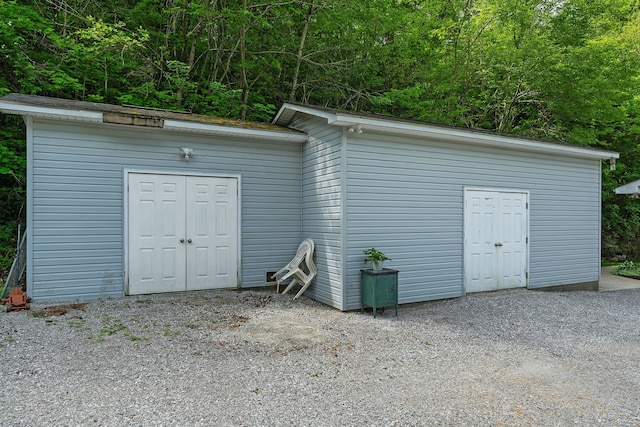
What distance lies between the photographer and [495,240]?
6.91 m

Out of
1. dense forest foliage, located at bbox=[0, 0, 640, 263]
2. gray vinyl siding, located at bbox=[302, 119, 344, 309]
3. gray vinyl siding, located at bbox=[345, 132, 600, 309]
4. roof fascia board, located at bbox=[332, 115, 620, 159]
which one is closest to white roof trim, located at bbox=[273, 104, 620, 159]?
roof fascia board, located at bbox=[332, 115, 620, 159]

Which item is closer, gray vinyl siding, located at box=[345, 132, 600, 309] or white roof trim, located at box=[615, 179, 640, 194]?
gray vinyl siding, located at box=[345, 132, 600, 309]

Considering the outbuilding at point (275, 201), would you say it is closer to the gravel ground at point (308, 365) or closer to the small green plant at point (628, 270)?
the gravel ground at point (308, 365)

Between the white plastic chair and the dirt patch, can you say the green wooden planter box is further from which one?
the dirt patch

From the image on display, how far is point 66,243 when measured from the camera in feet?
17.8

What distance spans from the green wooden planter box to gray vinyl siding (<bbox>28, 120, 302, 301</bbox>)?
6.89 ft

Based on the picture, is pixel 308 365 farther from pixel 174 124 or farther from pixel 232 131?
pixel 174 124

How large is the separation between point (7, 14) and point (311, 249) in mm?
7125

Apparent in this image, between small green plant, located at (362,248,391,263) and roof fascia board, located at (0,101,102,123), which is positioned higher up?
roof fascia board, located at (0,101,102,123)

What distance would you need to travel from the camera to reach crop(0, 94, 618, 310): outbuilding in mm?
5414

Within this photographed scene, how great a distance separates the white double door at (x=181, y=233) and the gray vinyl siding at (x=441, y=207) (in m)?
2.10

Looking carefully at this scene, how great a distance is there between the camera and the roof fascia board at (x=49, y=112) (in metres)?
4.86

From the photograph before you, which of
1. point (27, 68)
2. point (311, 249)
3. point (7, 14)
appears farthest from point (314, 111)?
point (7, 14)

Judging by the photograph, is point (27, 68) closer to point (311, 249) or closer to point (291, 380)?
point (311, 249)
